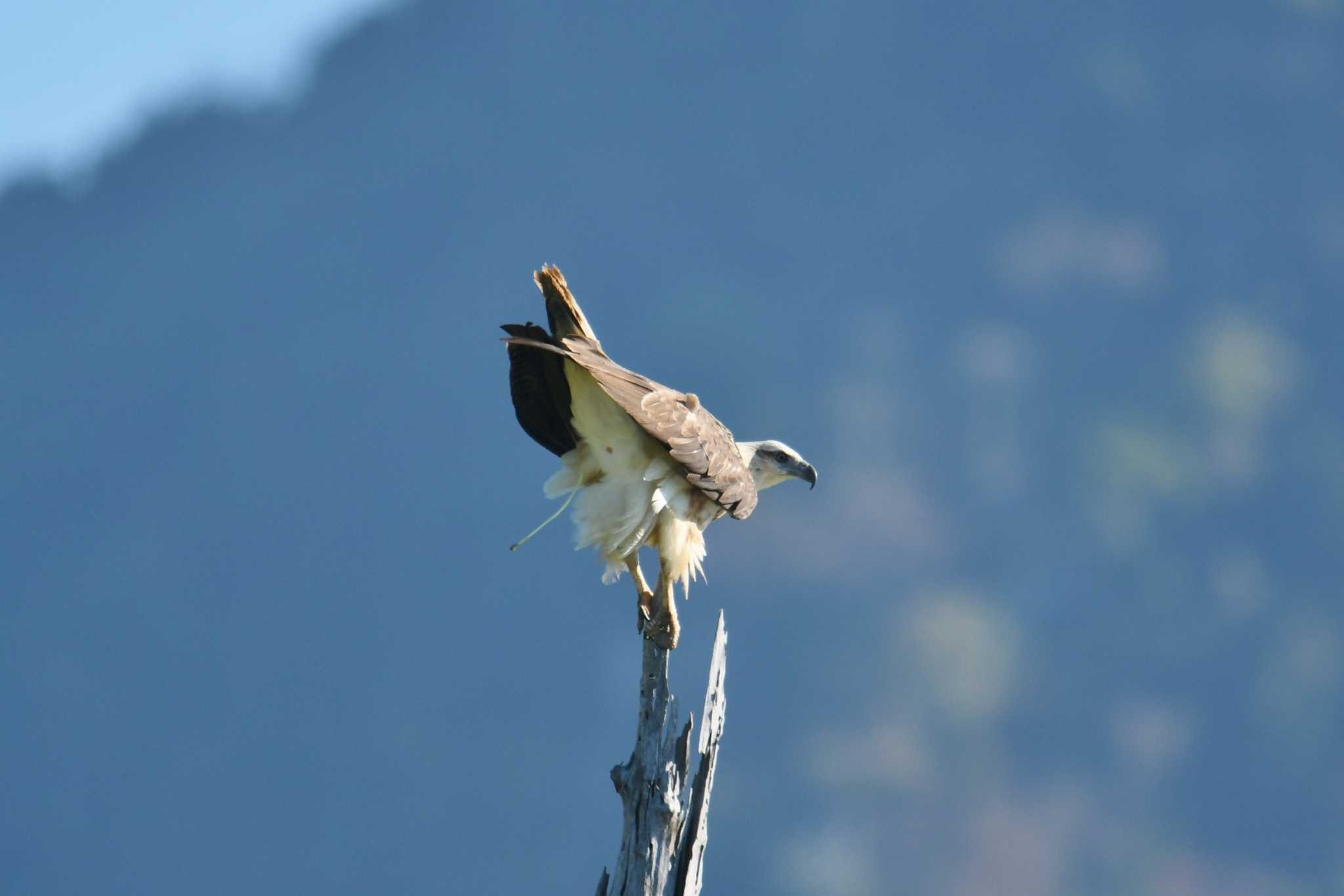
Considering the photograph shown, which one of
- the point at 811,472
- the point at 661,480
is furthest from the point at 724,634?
the point at 811,472

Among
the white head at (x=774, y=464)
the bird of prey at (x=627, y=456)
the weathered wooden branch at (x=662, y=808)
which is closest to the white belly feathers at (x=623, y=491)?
the bird of prey at (x=627, y=456)

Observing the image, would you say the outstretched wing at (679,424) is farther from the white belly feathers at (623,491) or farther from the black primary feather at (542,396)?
the black primary feather at (542,396)

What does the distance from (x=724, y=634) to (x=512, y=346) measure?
1.44 m

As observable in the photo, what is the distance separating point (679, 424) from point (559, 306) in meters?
0.65

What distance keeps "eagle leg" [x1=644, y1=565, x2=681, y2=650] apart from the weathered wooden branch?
0.26m

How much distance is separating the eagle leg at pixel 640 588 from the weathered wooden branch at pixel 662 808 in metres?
0.45

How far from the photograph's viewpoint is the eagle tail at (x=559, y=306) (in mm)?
4648

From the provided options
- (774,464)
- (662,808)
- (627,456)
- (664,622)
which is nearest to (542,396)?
(627,456)

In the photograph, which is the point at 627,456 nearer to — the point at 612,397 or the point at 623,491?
the point at 623,491

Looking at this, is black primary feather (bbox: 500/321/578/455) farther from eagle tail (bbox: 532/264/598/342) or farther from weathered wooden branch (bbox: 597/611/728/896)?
weathered wooden branch (bbox: 597/611/728/896)

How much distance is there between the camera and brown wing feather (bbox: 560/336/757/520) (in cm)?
454

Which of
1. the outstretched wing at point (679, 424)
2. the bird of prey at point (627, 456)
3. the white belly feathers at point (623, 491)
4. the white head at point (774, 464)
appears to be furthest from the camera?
the white head at point (774, 464)

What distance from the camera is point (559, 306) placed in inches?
184

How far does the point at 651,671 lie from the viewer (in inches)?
188
